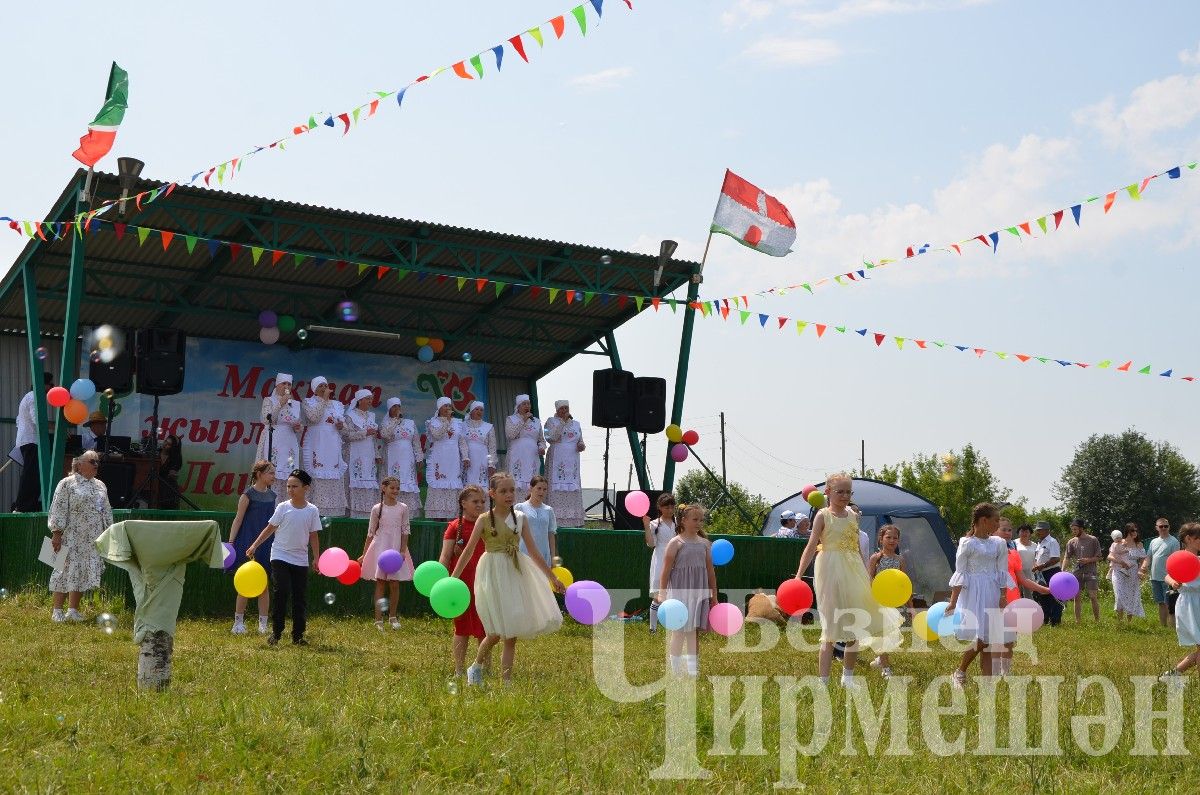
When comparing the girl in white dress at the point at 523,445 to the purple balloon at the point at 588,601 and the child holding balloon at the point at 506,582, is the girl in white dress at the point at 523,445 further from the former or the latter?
the child holding balloon at the point at 506,582

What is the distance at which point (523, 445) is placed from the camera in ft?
59.4

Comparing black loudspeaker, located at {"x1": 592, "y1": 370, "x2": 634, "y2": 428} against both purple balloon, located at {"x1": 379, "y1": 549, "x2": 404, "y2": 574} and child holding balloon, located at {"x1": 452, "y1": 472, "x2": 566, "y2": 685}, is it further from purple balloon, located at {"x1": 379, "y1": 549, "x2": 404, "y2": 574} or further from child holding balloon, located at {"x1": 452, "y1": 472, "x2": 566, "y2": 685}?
child holding balloon, located at {"x1": 452, "y1": 472, "x2": 566, "y2": 685}

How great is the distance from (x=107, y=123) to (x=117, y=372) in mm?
3494

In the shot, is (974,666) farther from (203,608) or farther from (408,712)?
(203,608)

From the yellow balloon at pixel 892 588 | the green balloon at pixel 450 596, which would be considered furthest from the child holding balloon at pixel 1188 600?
the green balloon at pixel 450 596

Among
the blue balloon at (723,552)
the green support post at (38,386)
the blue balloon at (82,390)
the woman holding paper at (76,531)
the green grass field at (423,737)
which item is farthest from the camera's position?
the green support post at (38,386)

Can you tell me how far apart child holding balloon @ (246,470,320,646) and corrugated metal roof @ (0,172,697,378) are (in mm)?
5678

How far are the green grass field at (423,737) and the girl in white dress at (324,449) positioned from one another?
8.13m

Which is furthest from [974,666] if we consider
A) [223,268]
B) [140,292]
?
[140,292]

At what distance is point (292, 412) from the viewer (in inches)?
657

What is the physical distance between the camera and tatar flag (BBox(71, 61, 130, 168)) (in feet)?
42.8

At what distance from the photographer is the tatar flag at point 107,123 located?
13.1 m

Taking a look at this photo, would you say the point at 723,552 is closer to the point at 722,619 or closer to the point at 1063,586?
the point at 722,619

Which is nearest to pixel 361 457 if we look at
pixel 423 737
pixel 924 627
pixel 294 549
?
pixel 294 549
